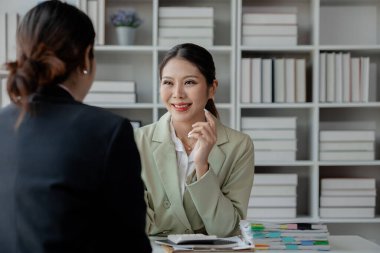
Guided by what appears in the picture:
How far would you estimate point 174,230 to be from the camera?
2141 millimetres

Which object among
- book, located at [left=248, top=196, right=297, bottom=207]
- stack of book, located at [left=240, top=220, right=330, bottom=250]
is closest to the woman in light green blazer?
stack of book, located at [left=240, top=220, right=330, bottom=250]

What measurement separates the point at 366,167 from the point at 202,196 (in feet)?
7.23

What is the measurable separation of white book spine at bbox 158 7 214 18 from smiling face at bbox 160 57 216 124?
1360mm

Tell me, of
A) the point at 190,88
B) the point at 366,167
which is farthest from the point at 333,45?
the point at 190,88

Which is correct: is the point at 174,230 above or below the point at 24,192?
below

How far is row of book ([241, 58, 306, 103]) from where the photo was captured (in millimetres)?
3730

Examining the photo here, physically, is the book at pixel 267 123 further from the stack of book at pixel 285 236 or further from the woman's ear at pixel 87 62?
the woman's ear at pixel 87 62

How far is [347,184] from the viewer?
12.3 feet

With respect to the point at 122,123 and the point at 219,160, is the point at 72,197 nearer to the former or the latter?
the point at 122,123

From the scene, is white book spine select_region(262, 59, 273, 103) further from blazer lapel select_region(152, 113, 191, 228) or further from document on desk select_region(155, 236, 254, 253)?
document on desk select_region(155, 236, 254, 253)

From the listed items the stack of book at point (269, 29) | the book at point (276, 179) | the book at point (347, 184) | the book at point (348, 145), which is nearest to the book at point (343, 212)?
the book at point (347, 184)

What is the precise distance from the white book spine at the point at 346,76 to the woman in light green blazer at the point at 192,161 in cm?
152

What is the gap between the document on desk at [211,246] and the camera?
5.85 ft

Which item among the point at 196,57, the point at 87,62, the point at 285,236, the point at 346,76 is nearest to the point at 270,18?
the point at 346,76
